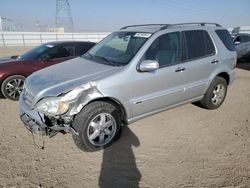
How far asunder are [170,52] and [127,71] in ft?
3.42

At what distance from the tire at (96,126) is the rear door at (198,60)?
1.67m

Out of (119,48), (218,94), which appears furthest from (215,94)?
(119,48)

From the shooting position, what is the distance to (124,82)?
3555 millimetres

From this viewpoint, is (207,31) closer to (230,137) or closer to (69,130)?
(230,137)

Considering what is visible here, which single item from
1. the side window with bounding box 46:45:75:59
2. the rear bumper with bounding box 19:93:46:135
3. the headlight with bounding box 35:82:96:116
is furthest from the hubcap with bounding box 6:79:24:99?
the headlight with bounding box 35:82:96:116

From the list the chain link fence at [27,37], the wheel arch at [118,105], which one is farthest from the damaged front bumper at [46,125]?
the chain link fence at [27,37]

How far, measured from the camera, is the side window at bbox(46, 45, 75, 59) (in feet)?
20.7

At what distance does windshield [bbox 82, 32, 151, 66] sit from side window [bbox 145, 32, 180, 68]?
208 mm

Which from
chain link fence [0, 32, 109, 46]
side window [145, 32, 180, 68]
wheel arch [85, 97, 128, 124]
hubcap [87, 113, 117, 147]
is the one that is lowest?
chain link fence [0, 32, 109, 46]

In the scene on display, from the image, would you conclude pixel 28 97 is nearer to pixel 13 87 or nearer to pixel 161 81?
pixel 161 81

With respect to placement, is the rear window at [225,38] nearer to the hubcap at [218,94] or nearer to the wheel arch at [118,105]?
the hubcap at [218,94]

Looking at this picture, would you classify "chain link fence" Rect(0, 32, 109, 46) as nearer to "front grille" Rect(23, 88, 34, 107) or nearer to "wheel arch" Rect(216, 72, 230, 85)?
"wheel arch" Rect(216, 72, 230, 85)

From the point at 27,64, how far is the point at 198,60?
13.9ft

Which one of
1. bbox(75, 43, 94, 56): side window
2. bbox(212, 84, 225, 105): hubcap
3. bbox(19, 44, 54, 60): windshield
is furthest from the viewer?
bbox(75, 43, 94, 56): side window
